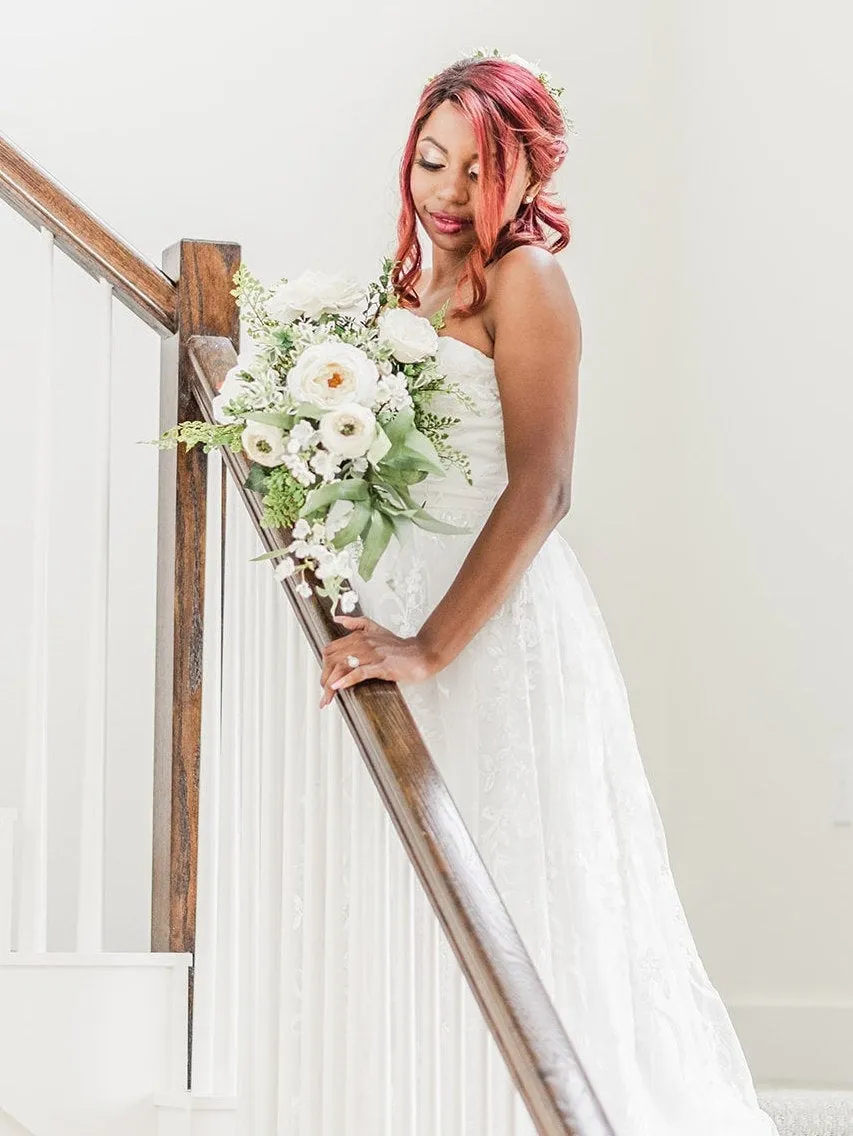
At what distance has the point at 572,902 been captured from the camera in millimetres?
1716

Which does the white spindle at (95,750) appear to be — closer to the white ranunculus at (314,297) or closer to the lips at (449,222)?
the white ranunculus at (314,297)

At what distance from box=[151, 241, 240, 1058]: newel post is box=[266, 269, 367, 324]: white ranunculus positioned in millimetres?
330

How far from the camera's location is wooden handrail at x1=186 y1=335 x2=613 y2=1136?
116 cm

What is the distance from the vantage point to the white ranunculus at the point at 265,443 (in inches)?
Answer: 65.2

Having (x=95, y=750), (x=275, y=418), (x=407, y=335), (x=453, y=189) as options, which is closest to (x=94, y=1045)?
(x=95, y=750)

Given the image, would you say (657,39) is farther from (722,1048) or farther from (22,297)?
(722,1048)

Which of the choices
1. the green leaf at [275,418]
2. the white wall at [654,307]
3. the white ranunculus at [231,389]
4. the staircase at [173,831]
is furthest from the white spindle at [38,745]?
the white wall at [654,307]

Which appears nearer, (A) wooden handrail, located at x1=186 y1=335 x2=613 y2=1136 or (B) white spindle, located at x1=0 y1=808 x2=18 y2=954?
(A) wooden handrail, located at x1=186 y1=335 x2=613 y2=1136

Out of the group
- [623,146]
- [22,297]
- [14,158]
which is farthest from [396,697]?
[623,146]

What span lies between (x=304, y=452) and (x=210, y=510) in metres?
0.44

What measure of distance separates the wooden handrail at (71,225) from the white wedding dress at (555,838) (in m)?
0.47

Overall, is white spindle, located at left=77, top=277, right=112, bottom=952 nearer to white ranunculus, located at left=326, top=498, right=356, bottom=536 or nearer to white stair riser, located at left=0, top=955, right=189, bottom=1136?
white stair riser, located at left=0, top=955, right=189, bottom=1136

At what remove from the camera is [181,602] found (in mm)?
2039

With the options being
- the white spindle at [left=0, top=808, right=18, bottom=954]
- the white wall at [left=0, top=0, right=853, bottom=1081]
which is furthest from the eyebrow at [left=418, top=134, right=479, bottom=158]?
the white wall at [left=0, top=0, right=853, bottom=1081]
